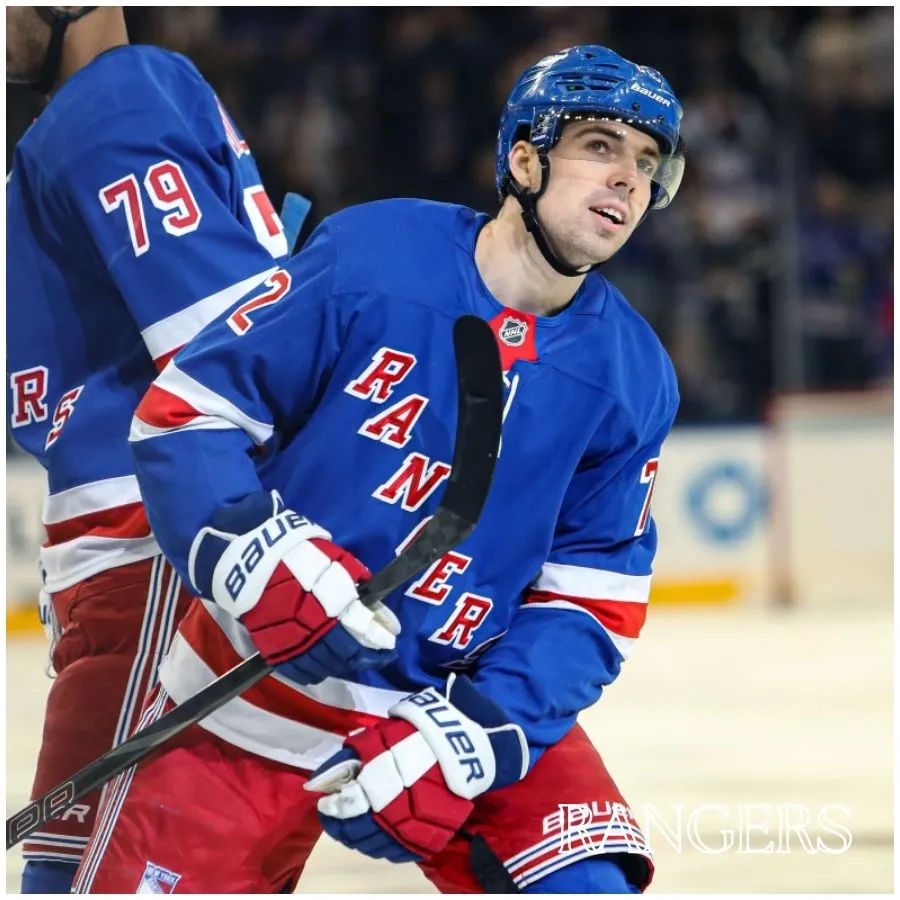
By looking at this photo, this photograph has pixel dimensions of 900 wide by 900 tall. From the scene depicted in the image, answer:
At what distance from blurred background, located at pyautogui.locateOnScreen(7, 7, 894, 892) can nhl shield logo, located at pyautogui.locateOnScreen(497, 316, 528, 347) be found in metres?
4.57

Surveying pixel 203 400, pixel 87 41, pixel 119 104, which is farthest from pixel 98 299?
pixel 203 400

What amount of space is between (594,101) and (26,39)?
91cm

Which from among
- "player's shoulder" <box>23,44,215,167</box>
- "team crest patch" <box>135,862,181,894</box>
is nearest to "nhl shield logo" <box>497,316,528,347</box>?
"player's shoulder" <box>23,44,215,167</box>

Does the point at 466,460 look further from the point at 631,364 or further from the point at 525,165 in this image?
the point at 525,165

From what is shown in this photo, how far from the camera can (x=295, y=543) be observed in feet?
6.12

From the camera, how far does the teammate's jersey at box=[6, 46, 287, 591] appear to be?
2.22 m

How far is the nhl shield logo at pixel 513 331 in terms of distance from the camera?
2025mm

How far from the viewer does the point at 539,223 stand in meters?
2.03

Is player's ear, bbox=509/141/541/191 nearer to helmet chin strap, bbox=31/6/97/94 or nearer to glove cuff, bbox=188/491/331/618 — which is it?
glove cuff, bbox=188/491/331/618

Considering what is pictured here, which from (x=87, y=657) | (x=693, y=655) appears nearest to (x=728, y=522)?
(x=693, y=655)

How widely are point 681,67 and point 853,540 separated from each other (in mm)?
2568

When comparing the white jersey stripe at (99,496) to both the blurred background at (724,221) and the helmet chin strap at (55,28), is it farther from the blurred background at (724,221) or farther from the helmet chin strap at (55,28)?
the blurred background at (724,221)

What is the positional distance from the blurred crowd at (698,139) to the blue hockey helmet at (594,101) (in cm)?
543

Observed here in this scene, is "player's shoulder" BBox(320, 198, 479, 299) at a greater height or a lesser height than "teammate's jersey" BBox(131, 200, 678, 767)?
greater
